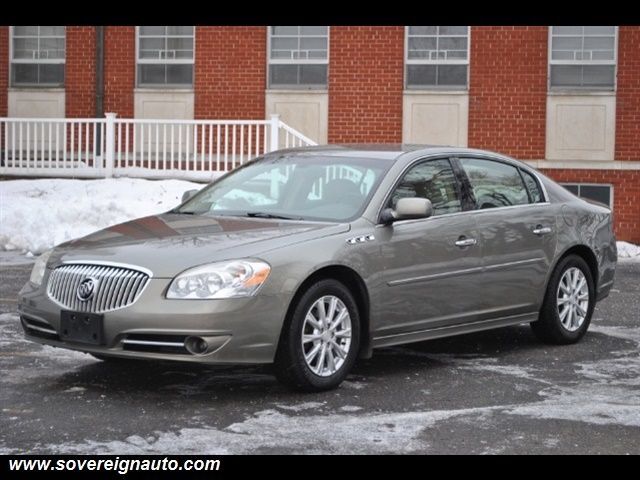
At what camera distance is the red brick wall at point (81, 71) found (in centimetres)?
2239

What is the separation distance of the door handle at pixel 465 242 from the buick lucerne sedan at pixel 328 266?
2 centimetres

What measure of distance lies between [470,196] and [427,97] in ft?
40.0

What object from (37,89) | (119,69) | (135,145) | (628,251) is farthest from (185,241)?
(37,89)

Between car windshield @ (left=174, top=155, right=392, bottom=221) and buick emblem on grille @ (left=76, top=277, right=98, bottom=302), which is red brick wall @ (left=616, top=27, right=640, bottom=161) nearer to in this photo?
car windshield @ (left=174, top=155, right=392, bottom=221)

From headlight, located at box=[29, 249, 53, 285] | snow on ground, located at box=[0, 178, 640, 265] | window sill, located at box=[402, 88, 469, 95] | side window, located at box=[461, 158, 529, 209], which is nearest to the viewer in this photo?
headlight, located at box=[29, 249, 53, 285]

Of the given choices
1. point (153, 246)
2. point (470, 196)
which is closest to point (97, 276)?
point (153, 246)

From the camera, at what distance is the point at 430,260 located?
8.65 meters

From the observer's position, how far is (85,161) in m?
21.8

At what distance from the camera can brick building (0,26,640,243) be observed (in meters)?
20.8

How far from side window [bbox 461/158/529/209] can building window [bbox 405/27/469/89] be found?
37.8ft

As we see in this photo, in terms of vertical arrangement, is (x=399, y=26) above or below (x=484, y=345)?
above

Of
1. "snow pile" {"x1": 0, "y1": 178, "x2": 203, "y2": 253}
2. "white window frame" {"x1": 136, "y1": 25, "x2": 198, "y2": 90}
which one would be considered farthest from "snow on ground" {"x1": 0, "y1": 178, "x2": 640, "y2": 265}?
"white window frame" {"x1": 136, "y1": 25, "x2": 198, "y2": 90}

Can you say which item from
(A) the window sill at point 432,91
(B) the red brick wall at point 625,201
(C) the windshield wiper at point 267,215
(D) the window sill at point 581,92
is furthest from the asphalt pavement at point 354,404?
(A) the window sill at point 432,91
